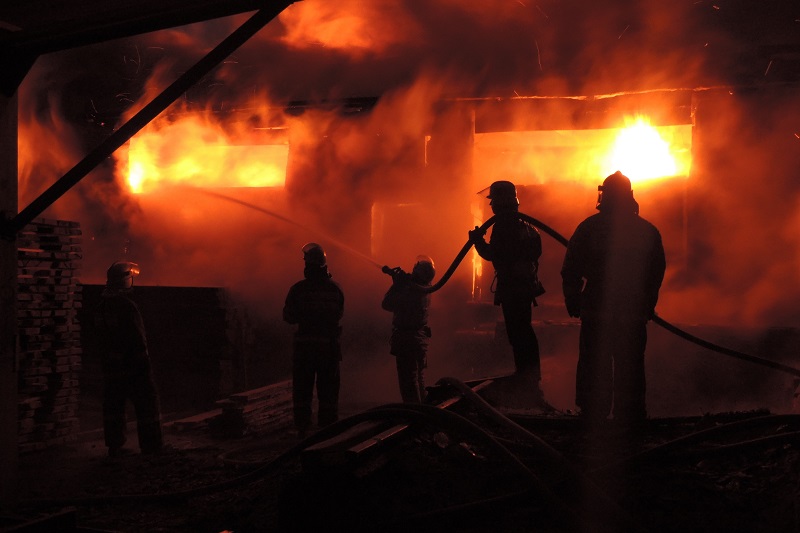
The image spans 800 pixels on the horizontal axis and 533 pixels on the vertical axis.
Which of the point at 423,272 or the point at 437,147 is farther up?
the point at 437,147

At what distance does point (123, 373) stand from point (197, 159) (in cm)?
777

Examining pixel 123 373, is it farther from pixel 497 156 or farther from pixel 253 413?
pixel 497 156

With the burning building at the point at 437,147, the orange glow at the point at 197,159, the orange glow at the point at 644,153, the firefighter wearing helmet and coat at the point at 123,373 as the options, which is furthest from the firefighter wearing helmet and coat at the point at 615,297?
the orange glow at the point at 197,159

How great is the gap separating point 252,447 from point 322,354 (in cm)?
134

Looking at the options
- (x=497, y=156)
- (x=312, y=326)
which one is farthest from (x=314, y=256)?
(x=497, y=156)

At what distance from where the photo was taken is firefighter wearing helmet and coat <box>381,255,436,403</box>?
8.73 m

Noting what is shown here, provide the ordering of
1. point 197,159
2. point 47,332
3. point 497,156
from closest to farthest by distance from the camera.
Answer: point 47,332 < point 497,156 < point 197,159

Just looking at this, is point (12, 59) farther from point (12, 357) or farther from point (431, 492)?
point (431, 492)

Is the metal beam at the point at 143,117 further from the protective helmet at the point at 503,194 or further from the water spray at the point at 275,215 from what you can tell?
the water spray at the point at 275,215

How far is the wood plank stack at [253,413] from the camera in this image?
29.3 feet

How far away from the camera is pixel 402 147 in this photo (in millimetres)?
12805

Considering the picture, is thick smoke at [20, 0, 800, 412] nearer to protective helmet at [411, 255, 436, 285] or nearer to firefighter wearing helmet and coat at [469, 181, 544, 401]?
protective helmet at [411, 255, 436, 285]

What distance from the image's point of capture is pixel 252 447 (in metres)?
8.12

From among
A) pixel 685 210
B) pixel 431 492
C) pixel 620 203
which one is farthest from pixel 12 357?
pixel 685 210
